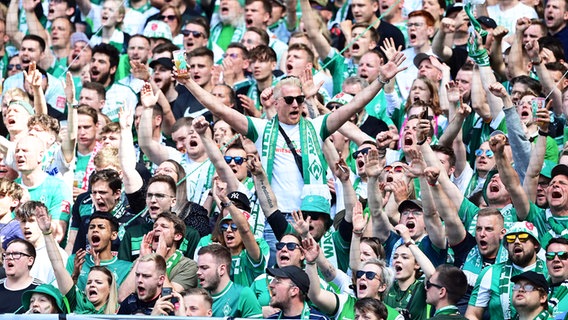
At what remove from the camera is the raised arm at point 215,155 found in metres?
12.8

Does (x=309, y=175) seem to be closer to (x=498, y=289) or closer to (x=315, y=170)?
(x=315, y=170)

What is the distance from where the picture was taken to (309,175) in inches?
490

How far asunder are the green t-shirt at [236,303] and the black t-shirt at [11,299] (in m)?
1.49

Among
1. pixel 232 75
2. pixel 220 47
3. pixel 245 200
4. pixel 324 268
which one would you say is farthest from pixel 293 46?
pixel 324 268

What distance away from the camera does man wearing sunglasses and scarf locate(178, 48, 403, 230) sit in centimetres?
1245

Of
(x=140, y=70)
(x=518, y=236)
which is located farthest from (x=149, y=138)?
(x=518, y=236)

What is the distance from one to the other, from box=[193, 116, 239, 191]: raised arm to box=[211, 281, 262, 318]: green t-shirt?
1.19 metres

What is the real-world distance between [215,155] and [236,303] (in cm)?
149

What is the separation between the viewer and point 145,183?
13875 mm

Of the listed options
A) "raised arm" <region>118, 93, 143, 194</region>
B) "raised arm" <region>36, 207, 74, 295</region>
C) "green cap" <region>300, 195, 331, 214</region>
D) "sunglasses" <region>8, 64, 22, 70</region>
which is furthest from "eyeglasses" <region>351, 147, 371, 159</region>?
"sunglasses" <region>8, 64, 22, 70</region>

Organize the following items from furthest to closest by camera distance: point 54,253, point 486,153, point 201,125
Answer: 1. point 486,153
2. point 201,125
3. point 54,253

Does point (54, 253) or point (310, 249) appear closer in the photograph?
point (310, 249)

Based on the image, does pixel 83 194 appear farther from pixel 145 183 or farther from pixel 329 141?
pixel 329 141

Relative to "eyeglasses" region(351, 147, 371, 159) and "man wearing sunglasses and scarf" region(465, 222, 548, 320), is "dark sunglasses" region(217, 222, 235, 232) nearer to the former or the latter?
"eyeglasses" region(351, 147, 371, 159)
